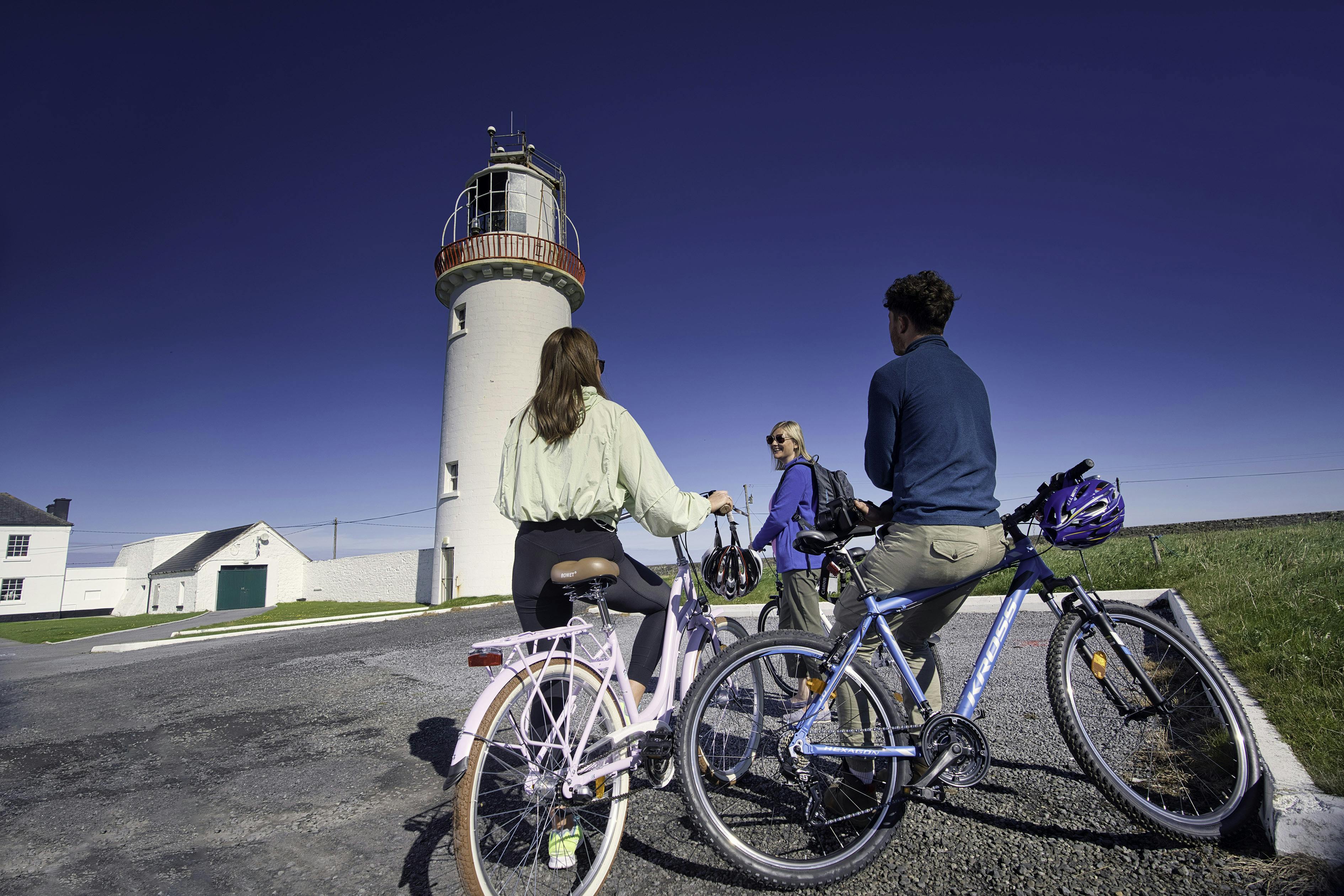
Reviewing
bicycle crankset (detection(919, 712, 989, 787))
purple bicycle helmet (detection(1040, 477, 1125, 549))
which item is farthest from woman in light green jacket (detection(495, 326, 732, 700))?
purple bicycle helmet (detection(1040, 477, 1125, 549))

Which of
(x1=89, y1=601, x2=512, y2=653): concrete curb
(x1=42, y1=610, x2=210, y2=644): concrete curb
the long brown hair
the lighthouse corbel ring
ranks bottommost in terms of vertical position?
(x1=42, y1=610, x2=210, y2=644): concrete curb

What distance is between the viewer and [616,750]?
232 centimetres

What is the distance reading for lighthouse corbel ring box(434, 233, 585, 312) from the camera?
21.0 meters

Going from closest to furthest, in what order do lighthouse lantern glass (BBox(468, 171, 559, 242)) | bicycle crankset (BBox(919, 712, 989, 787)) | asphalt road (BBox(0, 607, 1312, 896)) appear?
asphalt road (BBox(0, 607, 1312, 896)) → bicycle crankset (BBox(919, 712, 989, 787)) → lighthouse lantern glass (BBox(468, 171, 559, 242))

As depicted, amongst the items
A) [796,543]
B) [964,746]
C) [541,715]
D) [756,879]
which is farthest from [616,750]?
[964,746]

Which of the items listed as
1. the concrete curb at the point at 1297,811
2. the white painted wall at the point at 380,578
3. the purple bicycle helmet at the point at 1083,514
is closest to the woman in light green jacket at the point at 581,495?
the purple bicycle helmet at the point at 1083,514

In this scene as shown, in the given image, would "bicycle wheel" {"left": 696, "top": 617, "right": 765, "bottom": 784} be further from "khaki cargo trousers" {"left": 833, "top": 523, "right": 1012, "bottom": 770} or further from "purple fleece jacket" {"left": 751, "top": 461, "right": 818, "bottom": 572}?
"purple fleece jacket" {"left": 751, "top": 461, "right": 818, "bottom": 572}

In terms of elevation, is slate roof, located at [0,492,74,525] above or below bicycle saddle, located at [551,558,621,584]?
above

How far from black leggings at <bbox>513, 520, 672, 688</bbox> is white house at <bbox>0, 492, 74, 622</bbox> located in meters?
57.6

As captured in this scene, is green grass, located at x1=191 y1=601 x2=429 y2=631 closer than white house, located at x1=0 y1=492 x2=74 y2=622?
Yes

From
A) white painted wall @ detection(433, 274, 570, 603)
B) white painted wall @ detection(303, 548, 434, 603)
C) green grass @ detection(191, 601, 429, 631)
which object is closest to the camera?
green grass @ detection(191, 601, 429, 631)

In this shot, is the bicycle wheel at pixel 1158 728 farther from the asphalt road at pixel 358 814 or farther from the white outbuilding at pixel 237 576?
the white outbuilding at pixel 237 576

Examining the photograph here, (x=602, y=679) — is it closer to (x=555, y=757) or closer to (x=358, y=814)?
(x=555, y=757)

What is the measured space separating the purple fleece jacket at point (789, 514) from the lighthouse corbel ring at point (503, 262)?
1874 cm
